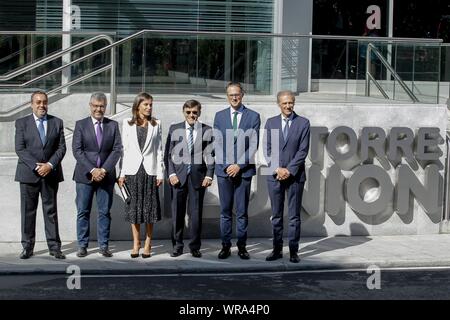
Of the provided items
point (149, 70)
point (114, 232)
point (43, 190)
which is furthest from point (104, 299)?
point (149, 70)

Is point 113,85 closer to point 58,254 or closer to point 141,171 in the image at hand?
point 141,171

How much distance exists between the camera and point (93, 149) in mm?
12117

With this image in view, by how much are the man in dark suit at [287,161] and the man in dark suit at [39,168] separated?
8.68ft

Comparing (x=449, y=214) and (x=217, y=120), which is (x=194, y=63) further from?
(x=449, y=214)

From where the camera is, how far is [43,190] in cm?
1198

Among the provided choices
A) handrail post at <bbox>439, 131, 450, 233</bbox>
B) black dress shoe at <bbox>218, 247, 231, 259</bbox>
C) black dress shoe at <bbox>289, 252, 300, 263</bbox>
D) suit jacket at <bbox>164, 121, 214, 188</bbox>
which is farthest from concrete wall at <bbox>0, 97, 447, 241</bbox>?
black dress shoe at <bbox>289, 252, 300, 263</bbox>

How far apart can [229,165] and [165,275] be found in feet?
5.70

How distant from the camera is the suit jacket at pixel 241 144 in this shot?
39.8 ft

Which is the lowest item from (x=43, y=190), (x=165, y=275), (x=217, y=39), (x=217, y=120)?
(x=165, y=275)

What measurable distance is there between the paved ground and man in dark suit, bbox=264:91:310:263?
1.43 feet

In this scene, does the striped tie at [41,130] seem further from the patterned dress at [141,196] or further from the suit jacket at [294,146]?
the suit jacket at [294,146]

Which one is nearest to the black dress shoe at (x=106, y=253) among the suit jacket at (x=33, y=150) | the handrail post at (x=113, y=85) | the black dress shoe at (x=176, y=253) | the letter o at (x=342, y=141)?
the black dress shoe at (x=176, y=253)

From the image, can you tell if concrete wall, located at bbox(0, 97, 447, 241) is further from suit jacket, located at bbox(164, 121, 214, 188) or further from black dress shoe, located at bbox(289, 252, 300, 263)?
black dress shoe, located at bbox(289, 252, 300, 263)

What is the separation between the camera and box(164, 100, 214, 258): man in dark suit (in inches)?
481
